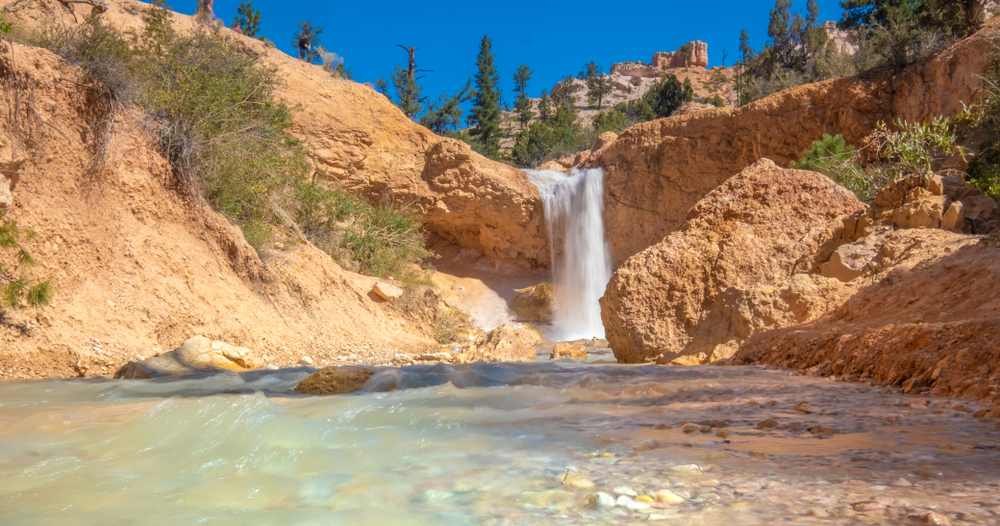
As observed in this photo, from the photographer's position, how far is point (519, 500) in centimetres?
188

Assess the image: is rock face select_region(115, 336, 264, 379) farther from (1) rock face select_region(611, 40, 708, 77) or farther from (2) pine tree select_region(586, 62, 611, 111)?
(1) rock face select_region(611, 40, 708, 77)

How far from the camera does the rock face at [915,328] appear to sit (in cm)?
336

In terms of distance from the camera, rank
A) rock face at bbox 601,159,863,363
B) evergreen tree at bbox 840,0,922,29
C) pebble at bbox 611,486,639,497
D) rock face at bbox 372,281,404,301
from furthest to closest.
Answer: evergreen tree at bbox 840,0,922,29, rock face at bbox 372,281,404,301, rock face at bbox 601,159,863,363, pebble at bbox 611,486,639,497

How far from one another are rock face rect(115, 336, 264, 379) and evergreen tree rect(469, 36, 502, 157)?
89.0ft

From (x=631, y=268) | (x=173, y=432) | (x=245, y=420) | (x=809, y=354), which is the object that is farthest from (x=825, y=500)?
(x=631, y=268)

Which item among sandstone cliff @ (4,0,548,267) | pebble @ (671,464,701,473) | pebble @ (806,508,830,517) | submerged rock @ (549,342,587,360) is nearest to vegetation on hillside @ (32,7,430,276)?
sandstone cliff @ (4,0,548,267)

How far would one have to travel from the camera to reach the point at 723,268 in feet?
23.1

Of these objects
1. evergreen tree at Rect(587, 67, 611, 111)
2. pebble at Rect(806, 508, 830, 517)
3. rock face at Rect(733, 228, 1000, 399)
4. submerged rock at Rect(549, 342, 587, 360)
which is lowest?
submerged rock at Rect(549, 342, 587, 360)

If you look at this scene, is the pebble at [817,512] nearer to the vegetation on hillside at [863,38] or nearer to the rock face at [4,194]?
the rock face at [4,194]

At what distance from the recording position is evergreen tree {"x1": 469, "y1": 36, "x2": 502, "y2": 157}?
3541 centimetres

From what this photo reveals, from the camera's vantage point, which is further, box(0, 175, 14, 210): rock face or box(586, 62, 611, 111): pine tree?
box(586, 62, 611, 111): pine tree

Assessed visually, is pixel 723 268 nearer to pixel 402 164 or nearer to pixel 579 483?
pixel 579 483

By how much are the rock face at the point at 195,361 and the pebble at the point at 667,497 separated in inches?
223

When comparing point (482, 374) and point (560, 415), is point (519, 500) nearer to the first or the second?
point (560, 415)
